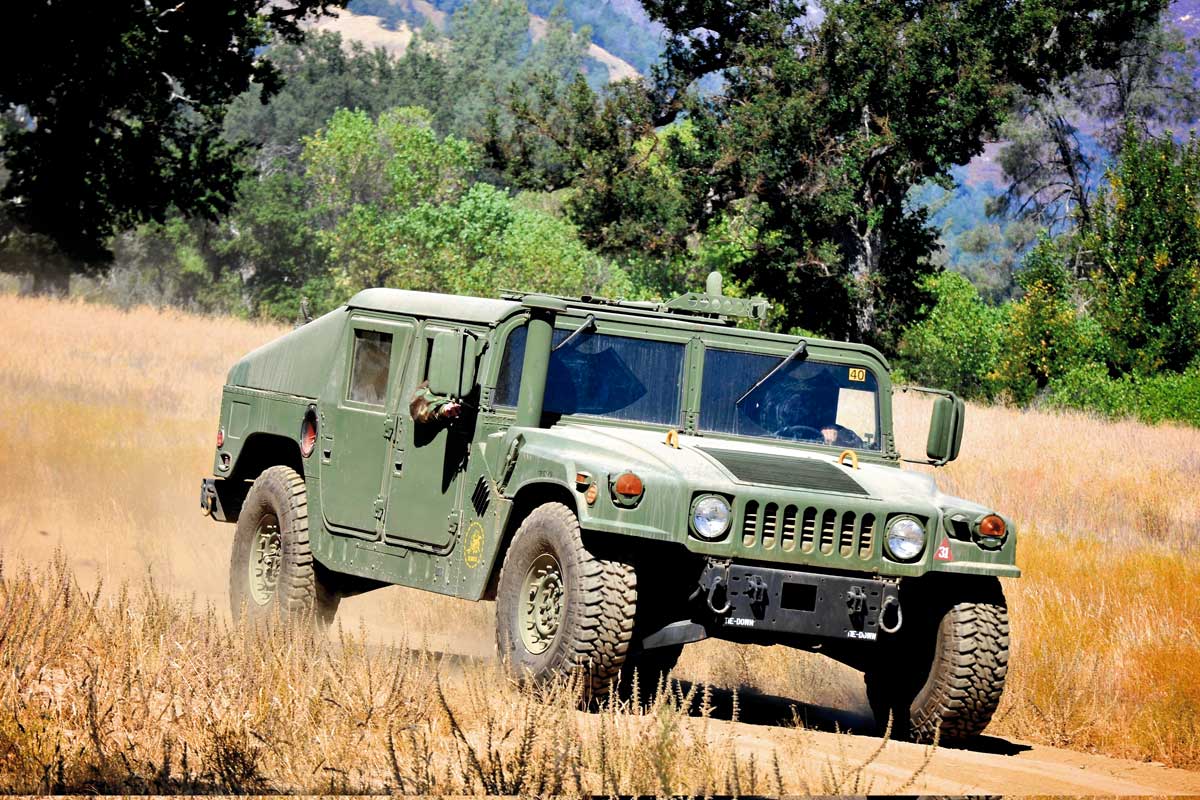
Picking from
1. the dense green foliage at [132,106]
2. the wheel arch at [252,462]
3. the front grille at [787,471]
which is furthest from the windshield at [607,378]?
the dense green foliage at [132,106]

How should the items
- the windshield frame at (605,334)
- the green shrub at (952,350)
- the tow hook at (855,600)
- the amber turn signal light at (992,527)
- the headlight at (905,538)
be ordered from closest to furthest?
the tow hook at (855,600)
the headlight at (905,538)
the amber turn signal light at (992,527)
the windshield frame at (605,334)
the green shrub at (952,350)

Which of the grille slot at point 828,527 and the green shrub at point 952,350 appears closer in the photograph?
the grille slot at point 828,527

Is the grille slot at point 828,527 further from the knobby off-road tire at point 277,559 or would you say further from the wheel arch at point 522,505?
the knobby off-road tire at point 277,559

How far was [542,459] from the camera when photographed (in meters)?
8.41

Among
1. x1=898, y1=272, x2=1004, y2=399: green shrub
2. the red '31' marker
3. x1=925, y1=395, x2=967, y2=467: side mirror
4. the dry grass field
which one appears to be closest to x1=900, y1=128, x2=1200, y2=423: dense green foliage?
x1=898, y1=272, x2=1004, y2=399: green shrub

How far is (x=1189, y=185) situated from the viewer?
3359cm

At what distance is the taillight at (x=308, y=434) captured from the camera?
10500 millimetres

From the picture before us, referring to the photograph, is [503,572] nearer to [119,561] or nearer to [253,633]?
[253,633]

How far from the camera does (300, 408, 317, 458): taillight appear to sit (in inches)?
413

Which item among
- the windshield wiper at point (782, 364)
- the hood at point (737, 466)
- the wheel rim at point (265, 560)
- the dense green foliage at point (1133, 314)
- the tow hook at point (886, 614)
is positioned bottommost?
the wheel rim at point (265, 560)

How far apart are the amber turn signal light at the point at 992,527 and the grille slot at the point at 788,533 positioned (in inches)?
38.5

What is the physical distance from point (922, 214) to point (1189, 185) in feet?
17.7

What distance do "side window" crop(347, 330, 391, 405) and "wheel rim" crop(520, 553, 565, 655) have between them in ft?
6.43

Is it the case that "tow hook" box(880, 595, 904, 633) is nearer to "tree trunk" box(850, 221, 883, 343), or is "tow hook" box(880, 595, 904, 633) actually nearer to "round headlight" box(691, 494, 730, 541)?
"round headlight" box(691, 494, 730, 541)
